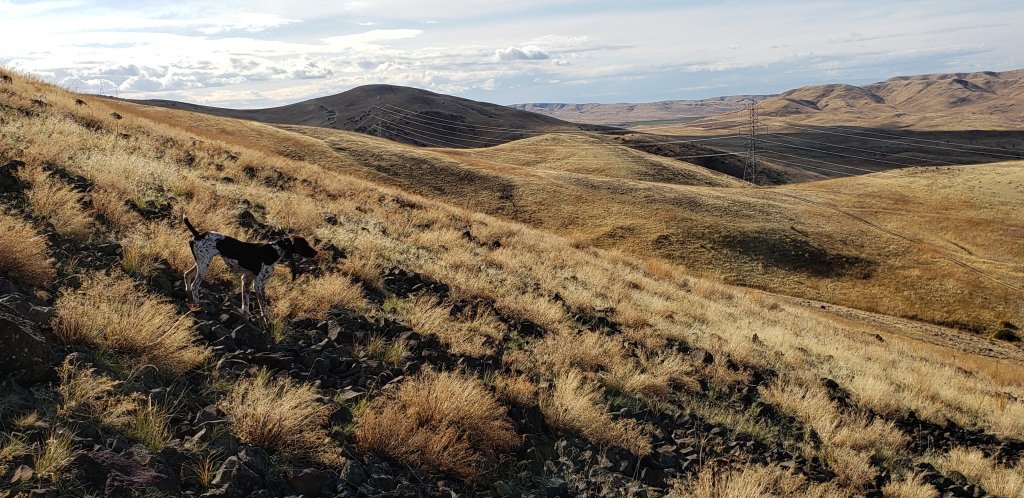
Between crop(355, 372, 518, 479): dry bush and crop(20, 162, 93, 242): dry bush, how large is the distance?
5650mm

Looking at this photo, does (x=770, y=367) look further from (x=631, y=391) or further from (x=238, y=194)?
(x=238, y=194)

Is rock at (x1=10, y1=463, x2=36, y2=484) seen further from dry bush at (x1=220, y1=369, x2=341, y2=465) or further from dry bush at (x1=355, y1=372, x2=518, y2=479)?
dry bush at (x1=355, y1=372, x2=518, y2=479)

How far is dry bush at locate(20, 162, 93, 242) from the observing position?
8.59 m

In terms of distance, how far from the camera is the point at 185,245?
9297 millimetres

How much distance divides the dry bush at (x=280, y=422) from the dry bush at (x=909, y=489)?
6961 mm

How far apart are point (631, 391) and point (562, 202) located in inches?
1318

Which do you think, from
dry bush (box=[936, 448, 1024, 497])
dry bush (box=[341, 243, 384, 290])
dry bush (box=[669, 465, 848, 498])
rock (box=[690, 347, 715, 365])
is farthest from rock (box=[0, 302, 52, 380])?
dry bush (box=[936, 448, 1024, 497])

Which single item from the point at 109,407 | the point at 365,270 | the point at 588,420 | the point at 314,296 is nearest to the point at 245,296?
the point at 314,296

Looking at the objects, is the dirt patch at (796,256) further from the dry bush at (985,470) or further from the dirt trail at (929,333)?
the dry bush at (985,470)

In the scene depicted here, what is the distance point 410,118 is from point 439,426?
530 ft

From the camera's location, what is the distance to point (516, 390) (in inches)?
300

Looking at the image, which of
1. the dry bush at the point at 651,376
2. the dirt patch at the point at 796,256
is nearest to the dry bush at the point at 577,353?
the dry bush at the point at 651,376

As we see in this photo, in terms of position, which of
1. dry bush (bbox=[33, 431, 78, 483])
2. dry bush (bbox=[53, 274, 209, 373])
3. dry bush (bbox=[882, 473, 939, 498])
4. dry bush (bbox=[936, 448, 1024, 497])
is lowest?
dry bush (bbox=[936, 448, 1024, 497])

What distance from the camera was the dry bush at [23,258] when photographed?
254 inches
